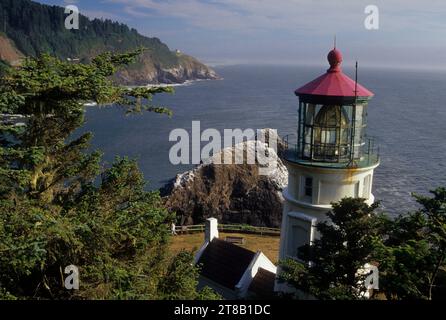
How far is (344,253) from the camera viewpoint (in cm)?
815

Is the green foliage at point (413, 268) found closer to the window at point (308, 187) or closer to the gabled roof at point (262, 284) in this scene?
the window at point (308, 187)

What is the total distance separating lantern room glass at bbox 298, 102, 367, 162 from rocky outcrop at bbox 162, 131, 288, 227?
16.2 metres

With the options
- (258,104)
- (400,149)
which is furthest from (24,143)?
(258,104)

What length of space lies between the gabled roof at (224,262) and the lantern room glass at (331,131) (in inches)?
168

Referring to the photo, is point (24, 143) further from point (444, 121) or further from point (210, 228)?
point (444, 121)

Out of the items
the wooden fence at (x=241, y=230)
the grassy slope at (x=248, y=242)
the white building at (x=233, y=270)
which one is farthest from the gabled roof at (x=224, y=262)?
the wooden fence at (x=241, y=230)

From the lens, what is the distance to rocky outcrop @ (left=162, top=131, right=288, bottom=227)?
26.7 meters

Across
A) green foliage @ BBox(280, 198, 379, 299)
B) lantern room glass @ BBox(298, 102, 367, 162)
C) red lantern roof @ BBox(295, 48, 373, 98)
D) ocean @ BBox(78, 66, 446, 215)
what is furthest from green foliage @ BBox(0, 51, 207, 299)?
ocean @ BBox(78, 66, 446, 215)

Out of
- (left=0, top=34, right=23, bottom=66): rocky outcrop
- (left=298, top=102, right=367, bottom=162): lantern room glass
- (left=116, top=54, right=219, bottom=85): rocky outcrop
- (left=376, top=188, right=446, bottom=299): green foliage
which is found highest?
(left=0, top=34, right=23, bottom=66): rocky outcrop

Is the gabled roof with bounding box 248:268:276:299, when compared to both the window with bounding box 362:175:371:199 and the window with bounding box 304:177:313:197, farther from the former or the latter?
the window with bounding box 362:175:371:199

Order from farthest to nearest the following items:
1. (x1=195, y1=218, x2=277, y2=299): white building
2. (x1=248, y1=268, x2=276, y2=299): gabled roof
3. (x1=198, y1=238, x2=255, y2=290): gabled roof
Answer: (x1=198, y1=238, x2=255, y2=290): gabled roof, (x1=195, y1=218, x2=277, y2=299): white building, (x1=248, y1=268, x2=276, y2=299): gabled roof

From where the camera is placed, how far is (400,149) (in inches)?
1893

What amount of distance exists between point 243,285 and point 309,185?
374 cm

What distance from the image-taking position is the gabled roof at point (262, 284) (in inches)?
477
